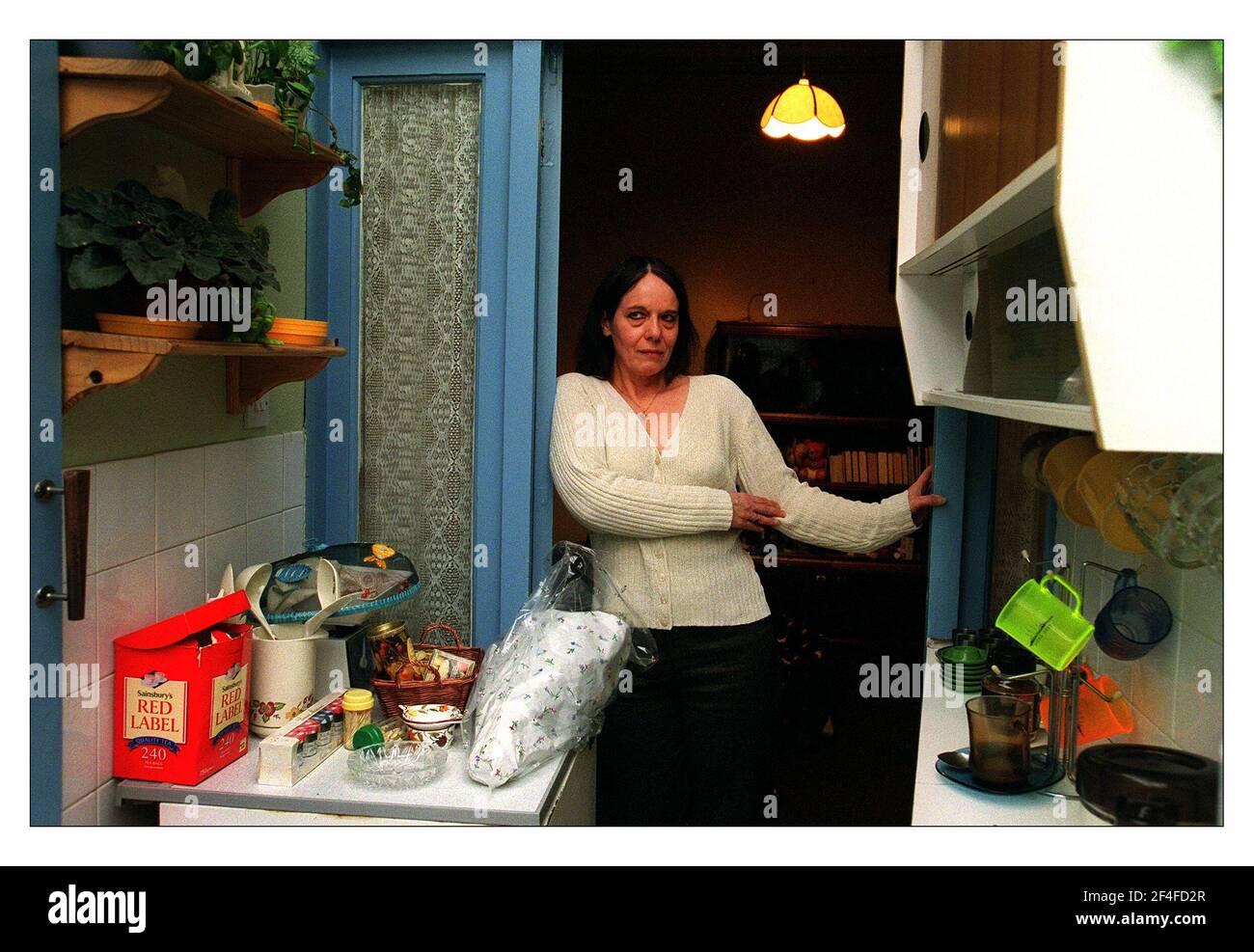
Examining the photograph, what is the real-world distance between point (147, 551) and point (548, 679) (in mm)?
671

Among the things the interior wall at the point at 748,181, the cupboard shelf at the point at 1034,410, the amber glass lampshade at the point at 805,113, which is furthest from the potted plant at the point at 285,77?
the interior wall at the point at 748,181

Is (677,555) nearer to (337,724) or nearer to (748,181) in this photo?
(337,724)

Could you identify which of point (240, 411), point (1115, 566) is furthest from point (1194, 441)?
point (240, 411)

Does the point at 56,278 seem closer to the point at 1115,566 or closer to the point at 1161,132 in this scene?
the point at 1161,132

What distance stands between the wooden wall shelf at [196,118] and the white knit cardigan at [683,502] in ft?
2.21

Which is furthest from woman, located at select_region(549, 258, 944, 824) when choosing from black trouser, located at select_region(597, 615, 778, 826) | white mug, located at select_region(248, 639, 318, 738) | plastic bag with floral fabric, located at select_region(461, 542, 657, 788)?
white mug, located at select_region(248, 639, 318, 738)

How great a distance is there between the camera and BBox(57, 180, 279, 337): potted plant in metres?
1.33

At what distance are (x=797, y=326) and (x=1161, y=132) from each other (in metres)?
3.34

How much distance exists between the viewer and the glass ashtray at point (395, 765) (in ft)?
5.17

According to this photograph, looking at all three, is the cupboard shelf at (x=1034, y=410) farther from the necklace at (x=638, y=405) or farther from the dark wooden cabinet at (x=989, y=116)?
the necklace at (x=638, y=405)

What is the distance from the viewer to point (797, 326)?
4297 millimetres

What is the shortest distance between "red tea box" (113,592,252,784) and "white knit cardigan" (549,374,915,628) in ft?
2.45

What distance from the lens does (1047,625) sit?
1419 mm

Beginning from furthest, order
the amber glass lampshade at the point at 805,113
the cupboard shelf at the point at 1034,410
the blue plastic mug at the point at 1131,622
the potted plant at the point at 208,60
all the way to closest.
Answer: the amber glass lampshade at the point at 805,113 < the blue plastic mug at the point at 1131,622 < the potted plant at the point at 208,60 < the cupboard shelf at the point at 1034,410
